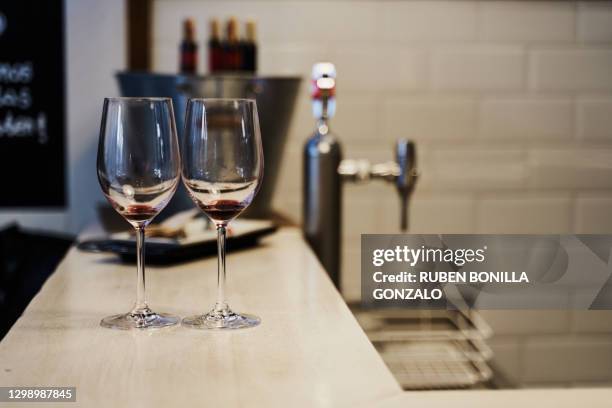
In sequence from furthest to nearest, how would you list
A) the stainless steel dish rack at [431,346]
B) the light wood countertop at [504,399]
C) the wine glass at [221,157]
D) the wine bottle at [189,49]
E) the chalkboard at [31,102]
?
the chalkboard at [31,102] → the wine bottle at [189,49] → the stainless steel dish rack at [431,346] → the wine glass at [221,157] → the light wood countertop at [504,399]

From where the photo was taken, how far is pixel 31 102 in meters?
1.96

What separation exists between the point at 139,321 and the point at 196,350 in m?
0.11

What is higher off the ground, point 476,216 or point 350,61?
point 350,61

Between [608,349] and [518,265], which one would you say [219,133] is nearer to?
[518,265]

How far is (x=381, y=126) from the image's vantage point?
2.04 meters

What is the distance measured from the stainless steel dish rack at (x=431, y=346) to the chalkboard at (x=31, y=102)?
773 mm

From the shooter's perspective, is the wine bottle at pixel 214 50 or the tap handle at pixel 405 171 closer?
the tap handle at pixel 405 171

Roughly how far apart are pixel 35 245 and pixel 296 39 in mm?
735

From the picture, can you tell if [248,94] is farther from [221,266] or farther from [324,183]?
[221,266]

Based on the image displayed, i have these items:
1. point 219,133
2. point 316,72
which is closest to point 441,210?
point 316,72

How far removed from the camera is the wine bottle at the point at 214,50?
1.79 m

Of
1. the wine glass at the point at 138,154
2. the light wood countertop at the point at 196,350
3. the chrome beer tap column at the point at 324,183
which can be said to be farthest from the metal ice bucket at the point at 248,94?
the wine glass at the point at 138,154

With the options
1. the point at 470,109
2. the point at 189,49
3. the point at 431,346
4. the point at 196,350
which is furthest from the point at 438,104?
the point at 196,350

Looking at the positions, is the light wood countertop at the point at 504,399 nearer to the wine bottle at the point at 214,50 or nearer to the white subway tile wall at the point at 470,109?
the wine bottle at the point at 214,50
